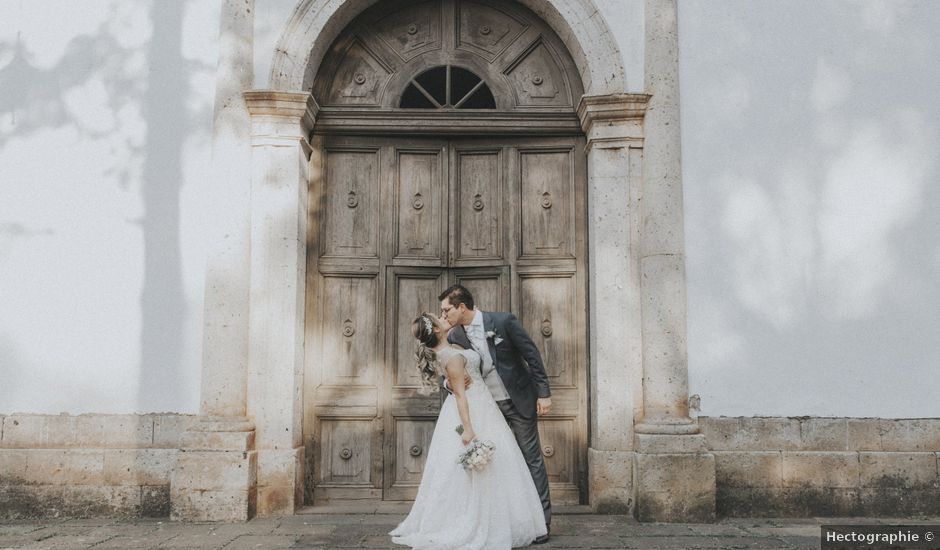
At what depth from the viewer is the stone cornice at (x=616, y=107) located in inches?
231

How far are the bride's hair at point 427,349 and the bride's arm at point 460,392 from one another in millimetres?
225

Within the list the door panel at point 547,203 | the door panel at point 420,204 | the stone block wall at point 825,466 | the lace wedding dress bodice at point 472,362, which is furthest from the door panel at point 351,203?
the stone block wall at point 825,466

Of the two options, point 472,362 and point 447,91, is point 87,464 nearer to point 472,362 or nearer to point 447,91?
point 472,362

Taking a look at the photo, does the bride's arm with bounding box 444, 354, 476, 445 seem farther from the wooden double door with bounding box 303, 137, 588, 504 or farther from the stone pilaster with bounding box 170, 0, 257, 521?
the stone pilaster with bounding box 170, 0, 257, 521

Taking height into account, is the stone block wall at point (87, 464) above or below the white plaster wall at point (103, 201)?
below

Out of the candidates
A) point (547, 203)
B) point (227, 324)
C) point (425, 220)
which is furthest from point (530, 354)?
point (227, 324)

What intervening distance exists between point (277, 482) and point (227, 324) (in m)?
1.26

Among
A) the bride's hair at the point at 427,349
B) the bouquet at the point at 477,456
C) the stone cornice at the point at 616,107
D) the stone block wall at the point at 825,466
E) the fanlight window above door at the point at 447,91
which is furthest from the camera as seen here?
the fanlight window above door at the point at 447,91

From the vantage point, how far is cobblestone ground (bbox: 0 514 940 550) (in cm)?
481

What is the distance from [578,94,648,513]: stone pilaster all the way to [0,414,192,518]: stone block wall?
319cm

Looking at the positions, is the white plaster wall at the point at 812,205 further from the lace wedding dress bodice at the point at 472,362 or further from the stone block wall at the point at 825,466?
the lace wedding dress bodice at the point at 472,362

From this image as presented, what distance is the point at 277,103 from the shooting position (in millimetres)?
5836

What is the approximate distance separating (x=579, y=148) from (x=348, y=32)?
2.22 metres

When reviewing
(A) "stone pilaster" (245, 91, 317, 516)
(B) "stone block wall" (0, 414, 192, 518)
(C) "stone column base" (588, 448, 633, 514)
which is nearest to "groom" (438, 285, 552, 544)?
(C) "stone column base" (588, 448, 633, 514)
